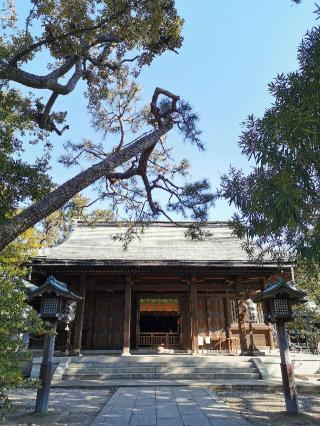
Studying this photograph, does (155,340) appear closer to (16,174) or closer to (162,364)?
(162,364)

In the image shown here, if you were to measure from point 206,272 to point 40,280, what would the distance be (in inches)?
283

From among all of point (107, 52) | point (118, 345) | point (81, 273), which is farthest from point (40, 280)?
point (107, 52)

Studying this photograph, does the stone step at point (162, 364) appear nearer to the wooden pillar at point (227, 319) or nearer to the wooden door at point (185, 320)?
the wooden door at point (185, 320)

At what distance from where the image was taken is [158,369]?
10.4 meters

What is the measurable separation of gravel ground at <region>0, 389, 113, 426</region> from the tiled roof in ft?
15.9

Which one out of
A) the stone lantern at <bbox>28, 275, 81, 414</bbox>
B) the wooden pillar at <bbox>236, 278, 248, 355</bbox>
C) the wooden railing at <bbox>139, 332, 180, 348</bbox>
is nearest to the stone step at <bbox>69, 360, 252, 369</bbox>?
the wooden pillar at <bbox>236, 278, 248, 355</bbox>

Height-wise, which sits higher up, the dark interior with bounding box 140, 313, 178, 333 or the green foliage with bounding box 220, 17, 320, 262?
the green foliage with bounding box 220, 17, 320, 262

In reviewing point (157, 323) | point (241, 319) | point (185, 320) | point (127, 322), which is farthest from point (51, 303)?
point (157, 323)

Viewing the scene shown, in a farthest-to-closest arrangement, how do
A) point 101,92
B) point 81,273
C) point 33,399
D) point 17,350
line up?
point 81,273
point 101,92
point 33,399
point 17,350

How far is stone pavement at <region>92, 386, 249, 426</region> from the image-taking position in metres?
5.17

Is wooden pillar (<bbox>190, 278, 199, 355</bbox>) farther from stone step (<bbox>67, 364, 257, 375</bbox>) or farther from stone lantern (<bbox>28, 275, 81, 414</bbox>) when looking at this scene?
stone lantern (<bbox>28, 275, 81, 414</bbox>)

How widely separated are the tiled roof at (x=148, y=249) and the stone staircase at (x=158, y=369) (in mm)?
3456

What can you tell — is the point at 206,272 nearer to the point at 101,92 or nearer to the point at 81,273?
the point at 81,273

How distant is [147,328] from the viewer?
64.8 ft
